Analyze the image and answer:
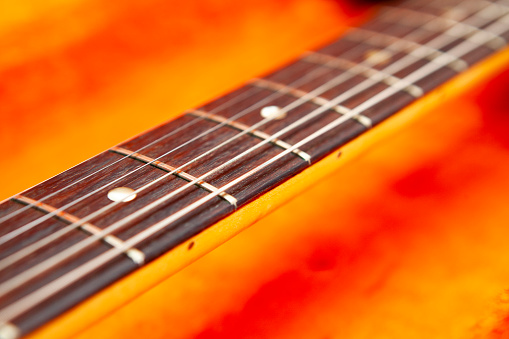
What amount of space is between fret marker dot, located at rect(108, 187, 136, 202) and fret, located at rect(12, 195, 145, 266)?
0.15 feet

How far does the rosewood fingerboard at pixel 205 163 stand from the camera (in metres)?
0.50

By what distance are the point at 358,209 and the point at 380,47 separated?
32 centimetres

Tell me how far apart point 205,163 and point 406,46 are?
46 cm

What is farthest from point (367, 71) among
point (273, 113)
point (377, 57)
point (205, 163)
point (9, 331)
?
point (9, 331)

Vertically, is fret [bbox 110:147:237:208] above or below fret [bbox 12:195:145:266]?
above

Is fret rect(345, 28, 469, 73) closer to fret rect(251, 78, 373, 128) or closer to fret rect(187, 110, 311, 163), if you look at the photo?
fret rect(251, 78, 373, 128)

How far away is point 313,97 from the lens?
30.2 inches

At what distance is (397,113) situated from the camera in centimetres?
75

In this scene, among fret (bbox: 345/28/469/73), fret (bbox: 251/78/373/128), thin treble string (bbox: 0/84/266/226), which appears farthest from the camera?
fret (bbox: 345/28/469/73)

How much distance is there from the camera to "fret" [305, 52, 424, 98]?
0.78 metres

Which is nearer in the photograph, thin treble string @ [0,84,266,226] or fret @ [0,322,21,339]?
fret @ [0,322,21,339]

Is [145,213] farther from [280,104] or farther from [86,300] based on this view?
[280,104]

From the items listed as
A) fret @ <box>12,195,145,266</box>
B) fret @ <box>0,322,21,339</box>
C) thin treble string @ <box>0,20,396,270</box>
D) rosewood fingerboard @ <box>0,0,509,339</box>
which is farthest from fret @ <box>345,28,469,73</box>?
fret @ <box>0,322,21,339</box>

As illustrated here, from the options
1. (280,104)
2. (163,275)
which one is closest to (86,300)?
(163,275)
